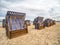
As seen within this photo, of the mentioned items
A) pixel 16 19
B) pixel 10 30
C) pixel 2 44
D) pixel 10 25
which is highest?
pixel 16 19

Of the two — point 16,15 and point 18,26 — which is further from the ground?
point 16,15

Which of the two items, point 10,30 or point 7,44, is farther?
point 10,30

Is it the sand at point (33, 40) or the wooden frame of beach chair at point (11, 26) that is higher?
the wooden frame of beach chair at point (11, 26)

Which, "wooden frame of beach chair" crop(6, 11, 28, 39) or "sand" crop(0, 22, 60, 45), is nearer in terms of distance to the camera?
"sand" crop(0, 22, 60, 45)

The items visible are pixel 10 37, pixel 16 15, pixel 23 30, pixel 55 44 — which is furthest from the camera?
pixel 23 30

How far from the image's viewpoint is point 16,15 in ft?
25.2

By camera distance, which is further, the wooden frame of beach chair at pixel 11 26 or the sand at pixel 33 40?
the wooden frame of beach chair at pixel 11 26

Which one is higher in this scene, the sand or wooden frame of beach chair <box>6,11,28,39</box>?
wooden frame of beach chair <box>6,11,28,39</box>

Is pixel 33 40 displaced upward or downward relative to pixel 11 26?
downward

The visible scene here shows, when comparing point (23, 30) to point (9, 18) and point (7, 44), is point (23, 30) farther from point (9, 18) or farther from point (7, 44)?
point (7, 44)

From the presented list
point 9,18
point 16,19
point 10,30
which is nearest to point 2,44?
point 10,30

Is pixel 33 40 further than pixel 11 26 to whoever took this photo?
No

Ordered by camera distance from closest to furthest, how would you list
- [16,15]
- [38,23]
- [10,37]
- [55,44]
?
[55,44] < [10,37] < [16,15] < [38,23]

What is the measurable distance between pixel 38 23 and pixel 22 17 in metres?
5.26
